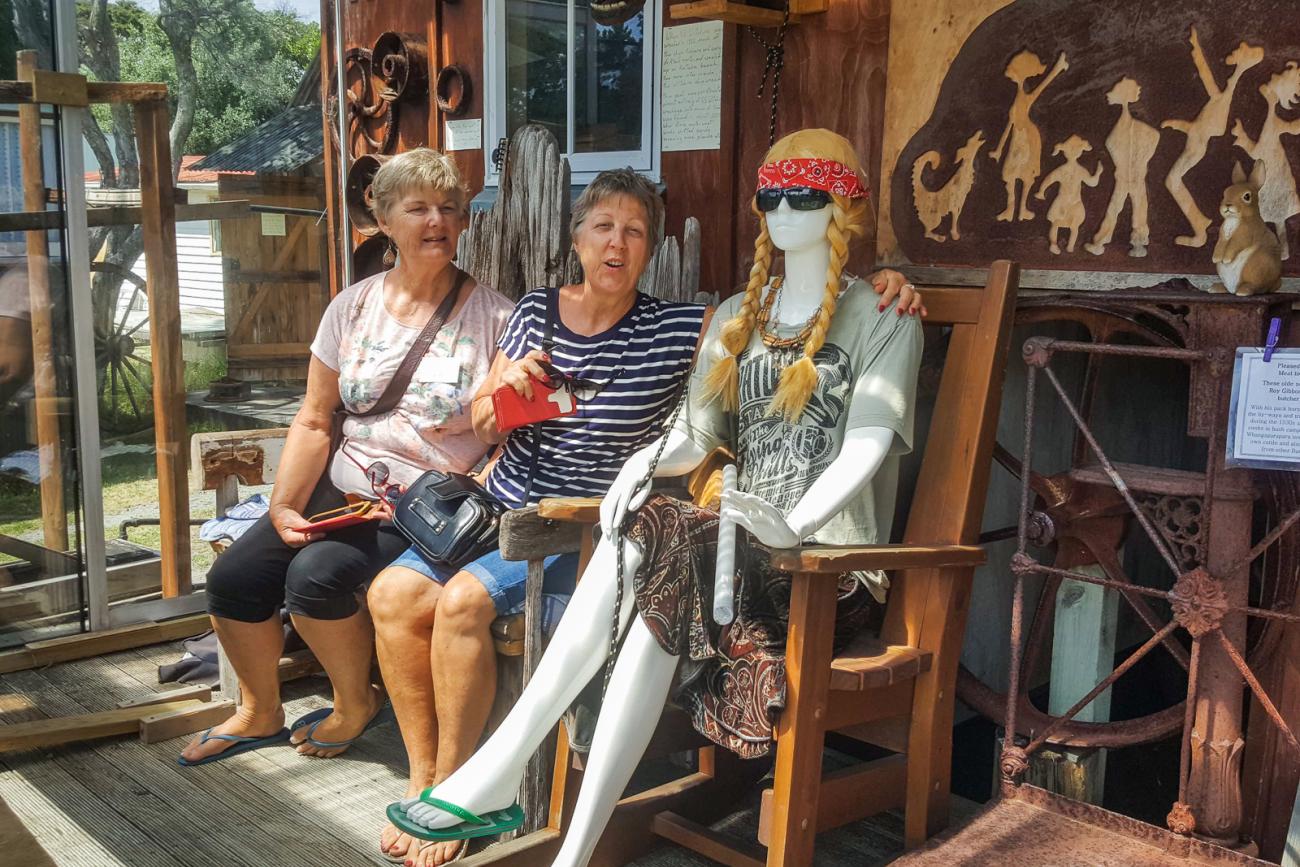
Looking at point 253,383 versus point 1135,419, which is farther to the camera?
point 253,383

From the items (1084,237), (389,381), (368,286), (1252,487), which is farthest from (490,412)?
(1252,487)

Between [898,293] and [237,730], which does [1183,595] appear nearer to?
[898,293]

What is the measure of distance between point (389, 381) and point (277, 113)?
5.74 ft

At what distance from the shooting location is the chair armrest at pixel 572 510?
263cm

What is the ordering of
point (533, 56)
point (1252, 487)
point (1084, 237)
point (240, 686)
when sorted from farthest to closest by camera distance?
point (533, 56), point (240, 686), point (1084, 237), point (1252, 487)

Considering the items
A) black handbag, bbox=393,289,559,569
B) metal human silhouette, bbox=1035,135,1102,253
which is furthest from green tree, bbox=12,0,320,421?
metal human silhouette, bbox=1035,135,1102,253

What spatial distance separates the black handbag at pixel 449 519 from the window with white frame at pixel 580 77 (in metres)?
1.36

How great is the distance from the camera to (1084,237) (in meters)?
2.85

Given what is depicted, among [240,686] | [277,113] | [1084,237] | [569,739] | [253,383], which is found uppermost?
[277,113]

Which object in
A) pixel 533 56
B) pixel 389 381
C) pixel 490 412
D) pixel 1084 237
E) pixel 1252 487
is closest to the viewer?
pixel 1252 487

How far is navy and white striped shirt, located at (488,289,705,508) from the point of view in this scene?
3041 mm

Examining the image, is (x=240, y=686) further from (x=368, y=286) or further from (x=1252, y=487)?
(x=1252, y=487)

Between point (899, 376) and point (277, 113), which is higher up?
point (277, 113)

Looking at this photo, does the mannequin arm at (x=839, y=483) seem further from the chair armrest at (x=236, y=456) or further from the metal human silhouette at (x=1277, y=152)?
the chair armrest at (x=236, y=456)
